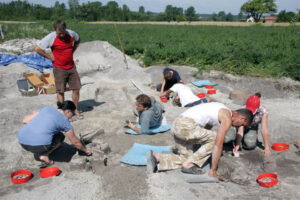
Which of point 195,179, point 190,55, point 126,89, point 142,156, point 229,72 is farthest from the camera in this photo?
point 190,55

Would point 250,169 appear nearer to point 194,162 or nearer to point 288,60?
point 194,162

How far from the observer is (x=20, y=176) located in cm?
344

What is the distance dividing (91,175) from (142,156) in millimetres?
857

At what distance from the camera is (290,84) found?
764cm

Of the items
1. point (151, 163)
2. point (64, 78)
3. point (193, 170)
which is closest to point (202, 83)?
point (64, 78)

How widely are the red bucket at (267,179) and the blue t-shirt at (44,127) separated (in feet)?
8.93

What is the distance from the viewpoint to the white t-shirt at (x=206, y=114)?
10.6 feet

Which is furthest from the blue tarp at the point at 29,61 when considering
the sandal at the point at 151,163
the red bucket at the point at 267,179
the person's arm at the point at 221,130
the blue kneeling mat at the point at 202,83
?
the red bucket at the point at 267,179

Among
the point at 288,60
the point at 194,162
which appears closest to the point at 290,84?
the point at 288,60

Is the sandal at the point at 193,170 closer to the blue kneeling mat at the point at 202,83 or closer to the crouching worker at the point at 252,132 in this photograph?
the crouching worker at the point at 252,132

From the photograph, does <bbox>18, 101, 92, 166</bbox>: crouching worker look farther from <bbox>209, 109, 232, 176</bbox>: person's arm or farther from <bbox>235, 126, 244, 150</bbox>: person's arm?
<bbox>235, 126, 244, 150</bbox>: person's arm

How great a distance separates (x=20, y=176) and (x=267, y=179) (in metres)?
3.44

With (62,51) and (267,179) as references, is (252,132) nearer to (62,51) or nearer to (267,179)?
(267,179)

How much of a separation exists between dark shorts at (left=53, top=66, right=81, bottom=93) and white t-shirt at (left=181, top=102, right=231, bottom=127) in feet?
9.96
